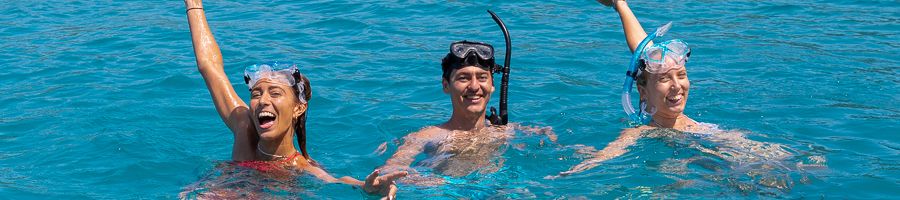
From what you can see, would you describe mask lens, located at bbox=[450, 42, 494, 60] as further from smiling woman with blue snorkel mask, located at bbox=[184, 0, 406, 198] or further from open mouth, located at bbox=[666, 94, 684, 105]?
open mouth, located at bbox=[666, 94, 684, 105]

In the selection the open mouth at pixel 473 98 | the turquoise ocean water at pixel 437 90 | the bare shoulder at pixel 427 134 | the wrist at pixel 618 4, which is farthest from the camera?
the wrist at pixel 618 4

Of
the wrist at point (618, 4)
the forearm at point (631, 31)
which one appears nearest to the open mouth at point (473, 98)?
the forearm at point (631, 31)

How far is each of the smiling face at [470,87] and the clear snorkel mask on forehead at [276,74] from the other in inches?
40.4

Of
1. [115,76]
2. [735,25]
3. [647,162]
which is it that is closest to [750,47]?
[735,25]

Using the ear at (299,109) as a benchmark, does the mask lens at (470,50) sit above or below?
above

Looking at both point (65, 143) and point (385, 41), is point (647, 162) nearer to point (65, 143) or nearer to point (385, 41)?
point (65, 143)

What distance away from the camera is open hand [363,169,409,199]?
5.36 m

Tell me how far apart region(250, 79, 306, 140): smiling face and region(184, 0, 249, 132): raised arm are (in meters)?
0.20

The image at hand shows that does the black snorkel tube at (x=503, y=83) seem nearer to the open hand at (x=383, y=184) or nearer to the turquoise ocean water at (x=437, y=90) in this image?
the turquoise ocean water at (x=437, y=90)

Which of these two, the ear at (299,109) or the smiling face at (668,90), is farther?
the smiling face at (668,90)

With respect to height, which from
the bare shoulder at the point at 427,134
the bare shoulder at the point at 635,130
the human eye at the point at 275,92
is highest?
the human eye at the point at 275,92

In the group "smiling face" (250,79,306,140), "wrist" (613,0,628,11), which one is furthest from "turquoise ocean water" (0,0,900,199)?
"wrist" (613,0,628,11)

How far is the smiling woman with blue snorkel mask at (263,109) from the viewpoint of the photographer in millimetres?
6109

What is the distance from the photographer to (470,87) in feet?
22.4
